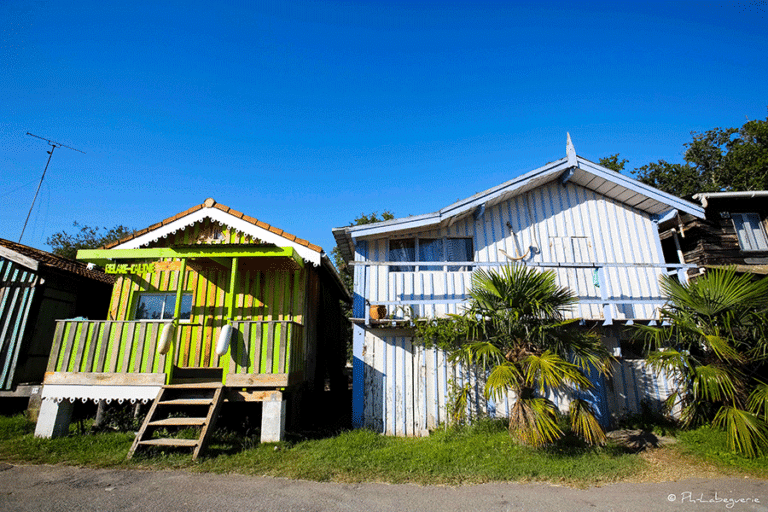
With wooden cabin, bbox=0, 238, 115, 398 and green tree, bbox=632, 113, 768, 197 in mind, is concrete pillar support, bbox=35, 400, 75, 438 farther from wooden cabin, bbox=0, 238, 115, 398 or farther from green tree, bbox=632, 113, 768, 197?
green tree, bbox=632, 113, 768, 197

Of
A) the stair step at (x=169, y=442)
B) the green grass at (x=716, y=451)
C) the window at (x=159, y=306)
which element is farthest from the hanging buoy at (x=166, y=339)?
the green grass at (x=716, y=451)

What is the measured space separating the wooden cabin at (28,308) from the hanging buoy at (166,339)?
392 centimetres

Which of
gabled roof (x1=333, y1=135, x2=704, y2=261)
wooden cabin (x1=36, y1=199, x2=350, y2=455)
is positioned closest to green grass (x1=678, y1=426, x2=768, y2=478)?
gabled roof (x1=333, y1=135, x2=704, y2=261)

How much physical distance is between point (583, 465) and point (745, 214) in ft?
36.9

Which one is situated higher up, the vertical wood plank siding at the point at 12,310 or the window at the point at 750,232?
the window at the point at 750,232

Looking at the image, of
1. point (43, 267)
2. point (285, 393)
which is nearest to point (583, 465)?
point (285, 393)

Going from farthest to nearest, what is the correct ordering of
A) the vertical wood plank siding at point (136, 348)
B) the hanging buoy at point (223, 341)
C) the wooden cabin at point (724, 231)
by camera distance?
the wooden cabin at point (724, 231) → the vertical wood plank siding at point (136, 348) → the hanging buoy at point (223, 341)

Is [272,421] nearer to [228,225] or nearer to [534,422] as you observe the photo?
[534,422]

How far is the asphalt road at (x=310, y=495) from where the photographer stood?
5.12 meters

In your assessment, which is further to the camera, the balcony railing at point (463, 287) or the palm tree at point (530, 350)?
the balcony railing at point (463, 287)

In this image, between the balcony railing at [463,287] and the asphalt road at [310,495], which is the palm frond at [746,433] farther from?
the balcony railing at [463,287]

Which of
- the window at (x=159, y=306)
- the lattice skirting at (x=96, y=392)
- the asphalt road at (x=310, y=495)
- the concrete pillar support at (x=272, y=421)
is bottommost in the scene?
the asphalt road at (x=310, y=495)

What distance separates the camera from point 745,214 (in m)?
12.8

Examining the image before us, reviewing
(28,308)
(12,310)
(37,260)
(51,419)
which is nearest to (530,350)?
(51,419)
